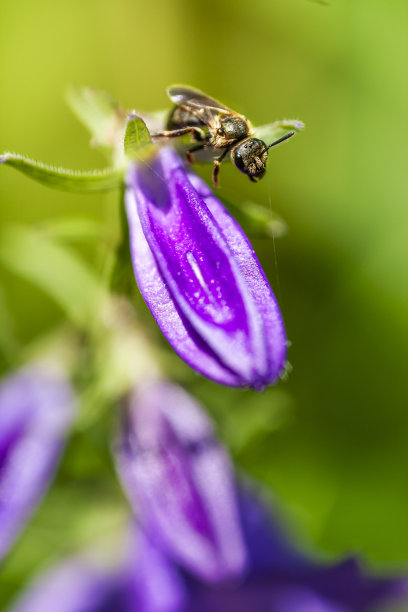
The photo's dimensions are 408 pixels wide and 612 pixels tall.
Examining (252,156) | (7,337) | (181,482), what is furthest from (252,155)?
→ (7,337)

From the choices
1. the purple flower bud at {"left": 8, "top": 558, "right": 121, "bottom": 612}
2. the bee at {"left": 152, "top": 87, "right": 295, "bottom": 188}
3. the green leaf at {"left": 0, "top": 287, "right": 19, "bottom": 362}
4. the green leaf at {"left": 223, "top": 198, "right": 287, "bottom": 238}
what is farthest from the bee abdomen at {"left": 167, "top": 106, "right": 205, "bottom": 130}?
the purple flower bud at {"left": 8, "top": 558, "right": 121, "bottom": 612}

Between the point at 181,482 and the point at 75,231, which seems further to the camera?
the point at 181,482

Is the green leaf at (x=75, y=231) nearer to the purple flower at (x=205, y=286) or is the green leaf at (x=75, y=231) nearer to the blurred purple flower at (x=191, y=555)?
the purple flower at (x=205, y=286)

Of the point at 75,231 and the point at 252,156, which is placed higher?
the point at 252,156

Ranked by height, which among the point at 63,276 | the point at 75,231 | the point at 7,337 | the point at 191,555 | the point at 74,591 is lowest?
the point at 74,591

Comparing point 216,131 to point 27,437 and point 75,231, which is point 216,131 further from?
point 27,437

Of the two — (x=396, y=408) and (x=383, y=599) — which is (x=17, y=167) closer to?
(x=383, y=599)

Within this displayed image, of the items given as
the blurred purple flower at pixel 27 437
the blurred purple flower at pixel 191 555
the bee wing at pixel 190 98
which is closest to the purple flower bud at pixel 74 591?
the blurred purple flower at pixel 191 555
